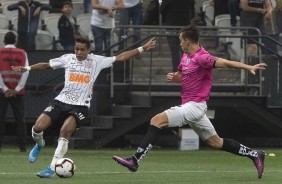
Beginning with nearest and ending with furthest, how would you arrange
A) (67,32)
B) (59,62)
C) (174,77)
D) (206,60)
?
(206,60) → (174,77) → (59,62) → (67,32)

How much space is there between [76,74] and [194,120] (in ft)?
7.14

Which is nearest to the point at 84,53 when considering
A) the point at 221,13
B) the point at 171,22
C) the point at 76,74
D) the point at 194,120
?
the point at 76,74

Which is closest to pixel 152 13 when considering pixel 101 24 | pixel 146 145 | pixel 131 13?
pixel 131 13

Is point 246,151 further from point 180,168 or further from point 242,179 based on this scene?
point 180,168

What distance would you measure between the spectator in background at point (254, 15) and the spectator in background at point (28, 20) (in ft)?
15.7

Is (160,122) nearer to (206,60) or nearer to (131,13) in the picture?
(206,60)

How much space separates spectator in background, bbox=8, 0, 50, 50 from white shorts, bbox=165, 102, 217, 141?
905 centimetres

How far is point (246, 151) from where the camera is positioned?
50.0 ft

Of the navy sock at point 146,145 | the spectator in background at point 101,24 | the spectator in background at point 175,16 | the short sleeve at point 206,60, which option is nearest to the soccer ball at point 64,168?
the navy sock at point 146,145

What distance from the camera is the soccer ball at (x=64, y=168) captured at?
14613mm

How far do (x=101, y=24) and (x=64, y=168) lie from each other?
29.8ft

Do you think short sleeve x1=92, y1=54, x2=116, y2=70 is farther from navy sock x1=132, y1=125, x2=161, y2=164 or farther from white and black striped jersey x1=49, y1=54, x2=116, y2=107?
navy sock x1=132, y1=125, x2=161, y2=164

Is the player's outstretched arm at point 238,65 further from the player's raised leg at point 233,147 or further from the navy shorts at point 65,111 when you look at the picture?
the navy shorts at point 65,111

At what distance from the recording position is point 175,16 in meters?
22.9
